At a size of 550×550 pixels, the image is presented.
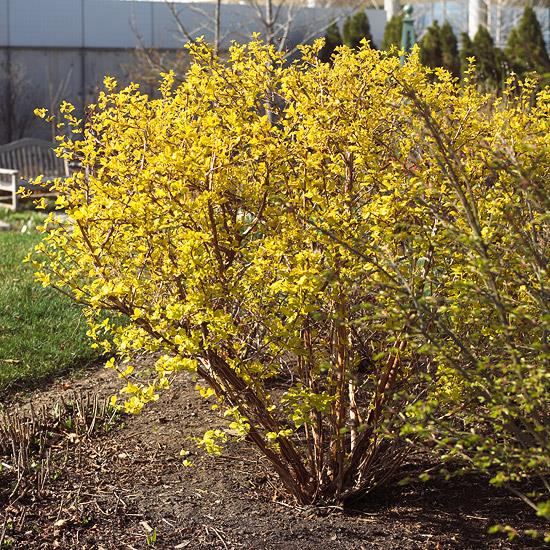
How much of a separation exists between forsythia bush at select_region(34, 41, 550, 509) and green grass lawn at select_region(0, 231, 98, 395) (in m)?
1.68

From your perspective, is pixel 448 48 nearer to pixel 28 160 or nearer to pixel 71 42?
pixel 71 42

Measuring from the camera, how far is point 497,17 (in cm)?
3039

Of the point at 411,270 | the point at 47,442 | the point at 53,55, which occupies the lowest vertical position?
the point at 47,442

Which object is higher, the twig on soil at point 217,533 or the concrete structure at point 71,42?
the concrete structure at point 71,42

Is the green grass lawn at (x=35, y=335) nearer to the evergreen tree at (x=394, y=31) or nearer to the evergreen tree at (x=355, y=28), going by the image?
the evergreen tree at (x=394, y=31)

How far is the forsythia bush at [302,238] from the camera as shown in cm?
305

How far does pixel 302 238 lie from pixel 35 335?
298cm

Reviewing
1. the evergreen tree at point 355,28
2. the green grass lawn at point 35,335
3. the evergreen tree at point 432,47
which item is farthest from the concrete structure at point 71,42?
the green grass lawn at point 35,335

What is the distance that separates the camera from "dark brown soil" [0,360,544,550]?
3.35 meters

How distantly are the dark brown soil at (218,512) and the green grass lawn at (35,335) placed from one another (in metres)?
Answer: 1.09

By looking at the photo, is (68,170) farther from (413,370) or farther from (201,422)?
(413,370)

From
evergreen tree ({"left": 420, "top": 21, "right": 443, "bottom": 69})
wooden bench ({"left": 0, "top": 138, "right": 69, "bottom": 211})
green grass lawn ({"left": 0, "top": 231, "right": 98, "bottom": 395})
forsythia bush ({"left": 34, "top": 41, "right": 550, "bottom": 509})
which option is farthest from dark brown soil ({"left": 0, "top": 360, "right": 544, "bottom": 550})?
evergreen tree ({"left": 420, "top": 21, "right": 443, "bottom": 69})

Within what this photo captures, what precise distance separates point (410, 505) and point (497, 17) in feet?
95.4

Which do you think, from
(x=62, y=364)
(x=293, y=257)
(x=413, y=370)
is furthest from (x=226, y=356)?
(x=62, y=364)
